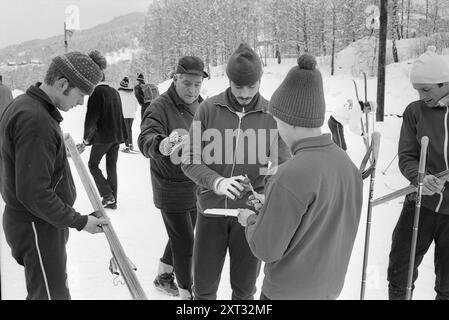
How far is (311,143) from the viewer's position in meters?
0.87

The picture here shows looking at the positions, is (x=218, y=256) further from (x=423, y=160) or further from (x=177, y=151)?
(x=423, y=160)

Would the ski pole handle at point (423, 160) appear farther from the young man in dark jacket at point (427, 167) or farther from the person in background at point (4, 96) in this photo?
the person in background at point (4, 96)

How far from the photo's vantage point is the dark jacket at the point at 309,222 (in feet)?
2.74

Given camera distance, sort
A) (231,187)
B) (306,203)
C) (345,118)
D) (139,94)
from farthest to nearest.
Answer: (139,94), (345,118), (231,187), (306,203)

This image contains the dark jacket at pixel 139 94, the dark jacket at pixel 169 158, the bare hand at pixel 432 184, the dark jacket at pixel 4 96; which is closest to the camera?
the bare hand at pixel 432 184

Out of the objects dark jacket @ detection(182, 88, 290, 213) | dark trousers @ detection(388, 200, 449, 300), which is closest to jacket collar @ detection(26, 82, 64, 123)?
dark jacket @ detection(182, 88, 290, 213)

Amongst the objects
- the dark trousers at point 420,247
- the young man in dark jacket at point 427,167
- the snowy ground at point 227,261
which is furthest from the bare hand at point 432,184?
the snowy ground at point 227,261

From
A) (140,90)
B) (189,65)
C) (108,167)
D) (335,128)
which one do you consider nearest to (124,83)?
(140,90)

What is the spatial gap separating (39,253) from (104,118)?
192 cm

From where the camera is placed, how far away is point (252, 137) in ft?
4.44

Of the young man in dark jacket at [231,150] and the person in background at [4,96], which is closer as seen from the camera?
the young man in dark jacket at [231,150]

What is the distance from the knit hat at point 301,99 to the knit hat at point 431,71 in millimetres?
775
